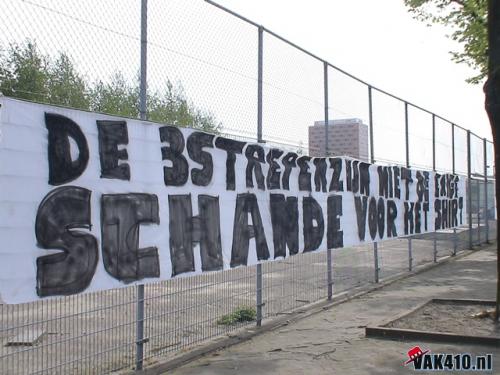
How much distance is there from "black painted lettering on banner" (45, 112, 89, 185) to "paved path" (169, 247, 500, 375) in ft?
6.87

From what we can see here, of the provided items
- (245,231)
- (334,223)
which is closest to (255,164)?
(245,231)

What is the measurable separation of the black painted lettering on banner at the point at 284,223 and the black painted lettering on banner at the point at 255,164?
345mm

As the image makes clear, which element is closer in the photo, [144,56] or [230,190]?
[144,56]

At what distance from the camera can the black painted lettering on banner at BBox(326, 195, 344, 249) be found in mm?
8469

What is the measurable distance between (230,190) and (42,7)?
2.79 m

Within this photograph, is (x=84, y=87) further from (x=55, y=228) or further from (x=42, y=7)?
(x=55, y=228)

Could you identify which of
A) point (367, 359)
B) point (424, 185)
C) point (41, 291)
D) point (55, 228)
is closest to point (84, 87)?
point (55, 228)

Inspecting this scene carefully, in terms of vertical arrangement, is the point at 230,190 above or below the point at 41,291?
above

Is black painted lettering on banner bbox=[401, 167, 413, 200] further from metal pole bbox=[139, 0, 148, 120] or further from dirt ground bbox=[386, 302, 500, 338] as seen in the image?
metal pole bbox=[139, 0, 148, 120]

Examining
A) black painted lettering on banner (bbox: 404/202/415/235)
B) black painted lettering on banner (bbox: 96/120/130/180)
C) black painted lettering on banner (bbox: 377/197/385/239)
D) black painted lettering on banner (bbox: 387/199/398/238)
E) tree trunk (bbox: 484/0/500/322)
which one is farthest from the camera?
black painted lettering on banner (bbox: 404/202/415/235)

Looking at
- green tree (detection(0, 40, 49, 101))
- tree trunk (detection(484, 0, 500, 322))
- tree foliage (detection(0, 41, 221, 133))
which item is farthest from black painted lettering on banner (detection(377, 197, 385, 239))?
green tree (detection(0, 40, 49, 101))

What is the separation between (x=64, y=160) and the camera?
4215 millimetres

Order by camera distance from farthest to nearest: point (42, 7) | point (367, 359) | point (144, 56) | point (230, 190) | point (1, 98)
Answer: point (230, 190)
point (367, 359)
point (144, 56)
point (42, 7)
point (1, 98)

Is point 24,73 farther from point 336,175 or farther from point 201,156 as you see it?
point 336,175
